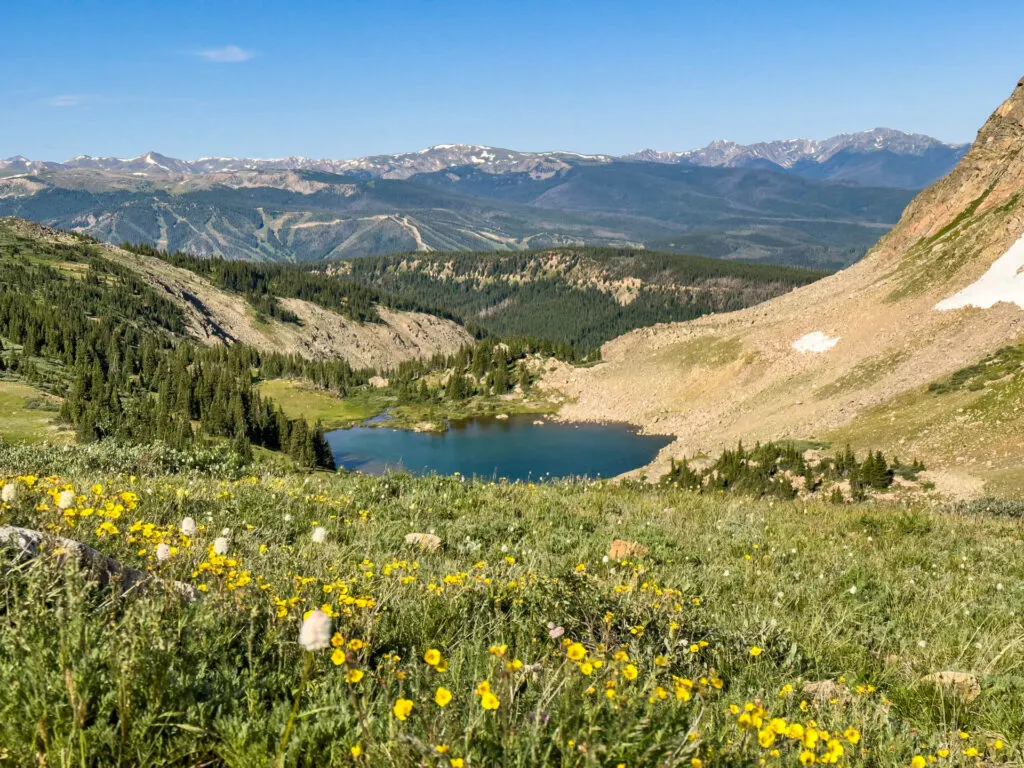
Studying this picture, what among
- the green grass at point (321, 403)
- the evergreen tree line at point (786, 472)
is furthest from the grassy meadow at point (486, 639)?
the green grass at point (321, 403)

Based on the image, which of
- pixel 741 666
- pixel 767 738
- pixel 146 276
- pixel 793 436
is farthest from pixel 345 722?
pixel 146 276

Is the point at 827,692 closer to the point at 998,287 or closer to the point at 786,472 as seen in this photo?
the point at 786,472

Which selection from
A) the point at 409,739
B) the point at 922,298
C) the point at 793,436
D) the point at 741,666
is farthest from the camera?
the point at 922,298

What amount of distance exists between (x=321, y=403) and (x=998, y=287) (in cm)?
11142

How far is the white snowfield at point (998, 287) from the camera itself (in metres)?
66.9

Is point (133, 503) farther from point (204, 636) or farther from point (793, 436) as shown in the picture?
point (793, 436)

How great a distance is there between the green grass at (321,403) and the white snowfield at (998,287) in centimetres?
9432

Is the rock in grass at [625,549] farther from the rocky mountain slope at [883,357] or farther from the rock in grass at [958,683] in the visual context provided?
the rocky mountain slope at [883,357]

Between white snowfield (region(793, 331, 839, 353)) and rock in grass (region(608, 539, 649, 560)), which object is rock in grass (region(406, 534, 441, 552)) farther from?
white snowfield (region(793, 331, 839, 353))

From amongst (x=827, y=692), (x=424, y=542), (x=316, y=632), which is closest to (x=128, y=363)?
(x=424, y=542)

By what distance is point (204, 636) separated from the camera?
13.9 ft

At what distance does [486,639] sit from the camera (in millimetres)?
5473

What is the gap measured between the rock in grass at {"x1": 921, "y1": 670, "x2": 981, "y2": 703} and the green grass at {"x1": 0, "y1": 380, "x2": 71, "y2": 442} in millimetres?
57888

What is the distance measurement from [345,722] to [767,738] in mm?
2272
